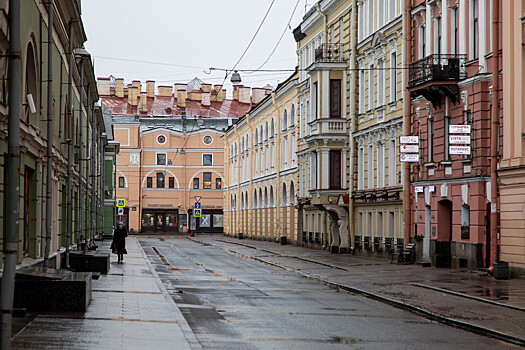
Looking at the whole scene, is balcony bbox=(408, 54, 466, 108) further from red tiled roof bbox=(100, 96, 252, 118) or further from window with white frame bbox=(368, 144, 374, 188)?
red tiled roof bbox=(100, 96, 252, 118)

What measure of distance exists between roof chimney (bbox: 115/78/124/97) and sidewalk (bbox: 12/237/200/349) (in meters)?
85.5

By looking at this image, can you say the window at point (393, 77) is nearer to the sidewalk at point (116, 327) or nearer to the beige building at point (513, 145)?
the beige building at point (513, 145)

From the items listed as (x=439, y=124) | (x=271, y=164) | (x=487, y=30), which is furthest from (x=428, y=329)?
(x=271, y=164)

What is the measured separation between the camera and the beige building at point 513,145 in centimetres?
2405

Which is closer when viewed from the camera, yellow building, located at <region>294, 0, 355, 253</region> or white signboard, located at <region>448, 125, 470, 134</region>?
white signboard, located at <region>448, 125, 470, 134</region>

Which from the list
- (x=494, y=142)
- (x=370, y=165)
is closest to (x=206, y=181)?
(x=370, y=165)

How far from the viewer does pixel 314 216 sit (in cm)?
5072

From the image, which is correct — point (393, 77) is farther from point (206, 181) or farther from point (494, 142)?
point (206, 181)

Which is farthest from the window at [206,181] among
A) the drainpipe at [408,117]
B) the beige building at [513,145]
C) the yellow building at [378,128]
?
the beige building at [513,145]

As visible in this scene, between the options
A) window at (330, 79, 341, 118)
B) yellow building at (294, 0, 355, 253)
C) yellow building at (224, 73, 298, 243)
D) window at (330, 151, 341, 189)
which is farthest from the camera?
yellow building at (224, 73, 298, 243)

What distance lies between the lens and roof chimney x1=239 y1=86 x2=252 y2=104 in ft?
346

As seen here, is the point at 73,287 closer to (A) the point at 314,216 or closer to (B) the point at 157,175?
(A) the point at 314,216

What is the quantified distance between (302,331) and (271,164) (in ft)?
172

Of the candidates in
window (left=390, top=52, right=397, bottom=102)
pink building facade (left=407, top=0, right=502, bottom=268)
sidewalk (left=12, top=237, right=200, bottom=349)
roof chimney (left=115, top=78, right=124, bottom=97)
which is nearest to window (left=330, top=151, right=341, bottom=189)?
window (left=390, top=52, right=397, bottom=102)
